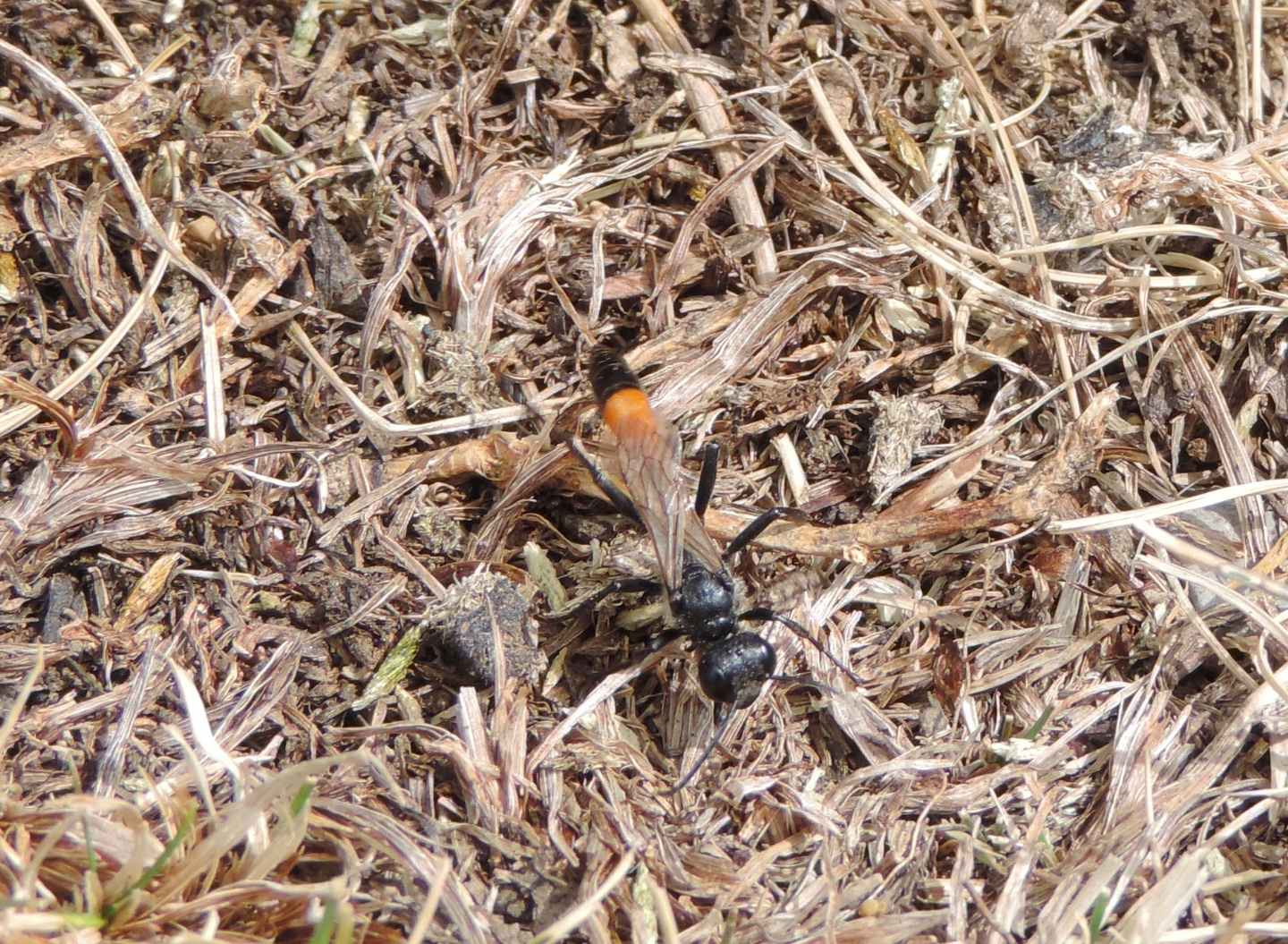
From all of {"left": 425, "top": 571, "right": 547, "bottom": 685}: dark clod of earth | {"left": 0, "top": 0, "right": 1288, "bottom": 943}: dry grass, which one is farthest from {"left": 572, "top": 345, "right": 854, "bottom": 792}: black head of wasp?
{"left": 425, "top": 571, "right": 547, "bottom": 685}: dark clod of earth

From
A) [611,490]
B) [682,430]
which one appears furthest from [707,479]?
[611,490]

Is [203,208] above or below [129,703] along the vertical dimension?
above

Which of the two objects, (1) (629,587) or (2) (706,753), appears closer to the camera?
(2) (706,753)

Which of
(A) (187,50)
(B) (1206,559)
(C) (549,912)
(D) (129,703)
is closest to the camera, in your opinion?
(B) (1206,559)

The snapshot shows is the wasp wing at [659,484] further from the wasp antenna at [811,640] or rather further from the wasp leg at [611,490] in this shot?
the wasp antenna at [811,640]

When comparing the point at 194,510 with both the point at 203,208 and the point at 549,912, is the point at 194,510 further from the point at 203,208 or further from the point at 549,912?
the point at 549,912

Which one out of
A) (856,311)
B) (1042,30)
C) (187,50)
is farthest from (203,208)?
(1042,30)

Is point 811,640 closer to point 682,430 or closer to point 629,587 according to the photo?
point 629,587
